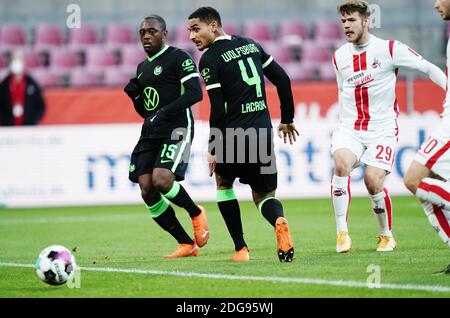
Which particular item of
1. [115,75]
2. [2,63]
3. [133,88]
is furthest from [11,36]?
[133,88]

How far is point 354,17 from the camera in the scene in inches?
333

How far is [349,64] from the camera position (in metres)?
8.71

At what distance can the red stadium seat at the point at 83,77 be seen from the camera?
733 inches

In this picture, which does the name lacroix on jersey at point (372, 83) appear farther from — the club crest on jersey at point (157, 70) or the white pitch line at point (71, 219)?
the white pitch line at point (71, 219)

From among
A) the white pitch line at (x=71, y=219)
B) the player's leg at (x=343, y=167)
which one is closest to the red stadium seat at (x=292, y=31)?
the white pitch line at (x=71, y=219)

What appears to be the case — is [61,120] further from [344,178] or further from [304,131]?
[344,178]

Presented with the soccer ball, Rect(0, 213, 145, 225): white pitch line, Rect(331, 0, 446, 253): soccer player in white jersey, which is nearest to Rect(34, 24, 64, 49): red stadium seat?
Rect(0, 213, 145, 225): white pitch line

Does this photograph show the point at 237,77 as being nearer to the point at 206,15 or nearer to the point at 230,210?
the point at 206,15

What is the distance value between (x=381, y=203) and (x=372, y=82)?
1136mm

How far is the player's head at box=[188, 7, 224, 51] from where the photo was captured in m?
7.77

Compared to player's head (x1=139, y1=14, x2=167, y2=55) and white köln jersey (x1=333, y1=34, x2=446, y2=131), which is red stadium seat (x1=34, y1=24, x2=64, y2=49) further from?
white köln jersey (x1=333, y1=34, x2=446, y2=131)

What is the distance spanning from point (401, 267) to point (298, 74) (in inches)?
472
